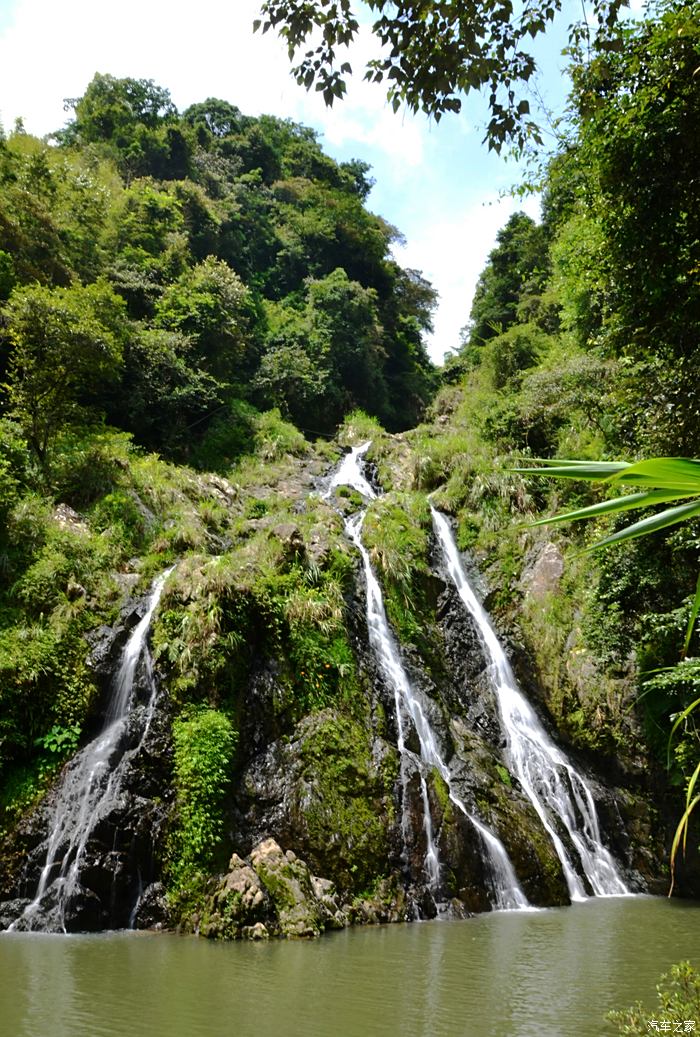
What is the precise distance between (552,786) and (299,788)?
432 cm

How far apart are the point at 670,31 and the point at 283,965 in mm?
9788

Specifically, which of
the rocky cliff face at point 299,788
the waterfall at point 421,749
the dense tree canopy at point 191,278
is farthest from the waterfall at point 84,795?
the dense tree canopy at point 191,278

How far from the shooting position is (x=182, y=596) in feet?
32.9

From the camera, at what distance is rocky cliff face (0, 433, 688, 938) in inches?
297

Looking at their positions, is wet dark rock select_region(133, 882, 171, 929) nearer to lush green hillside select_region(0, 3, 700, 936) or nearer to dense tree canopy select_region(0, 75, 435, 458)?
lush green hillside select_region(0, 3, 700, 936)

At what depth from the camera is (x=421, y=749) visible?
9938 millimetres

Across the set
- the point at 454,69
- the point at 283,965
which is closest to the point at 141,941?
the point at 283,965

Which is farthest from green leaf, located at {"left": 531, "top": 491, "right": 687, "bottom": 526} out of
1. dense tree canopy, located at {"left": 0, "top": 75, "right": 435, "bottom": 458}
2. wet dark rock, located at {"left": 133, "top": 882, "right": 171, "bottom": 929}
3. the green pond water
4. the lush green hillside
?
dense tree canopy, located at {"left": 0, "top": 75, "right": 435, "bottom": 458}

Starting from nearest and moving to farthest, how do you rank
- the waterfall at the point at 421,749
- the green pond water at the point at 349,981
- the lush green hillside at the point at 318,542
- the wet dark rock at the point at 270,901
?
the green pond water at the point at 349,981
the wet dark rock at the point at 270,901
the lush green hillside at the point at 318,542
the waterfall at the point at 421,749

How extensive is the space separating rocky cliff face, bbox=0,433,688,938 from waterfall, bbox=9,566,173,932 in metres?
0.11

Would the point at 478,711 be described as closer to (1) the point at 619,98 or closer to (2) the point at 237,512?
(2) the point at 237,512

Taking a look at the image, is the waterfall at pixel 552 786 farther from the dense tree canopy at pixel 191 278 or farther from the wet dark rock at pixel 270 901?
the dense tree canopy at pixel 191 278

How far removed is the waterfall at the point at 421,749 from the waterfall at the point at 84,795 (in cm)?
349

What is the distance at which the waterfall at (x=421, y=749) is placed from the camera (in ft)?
28.3
